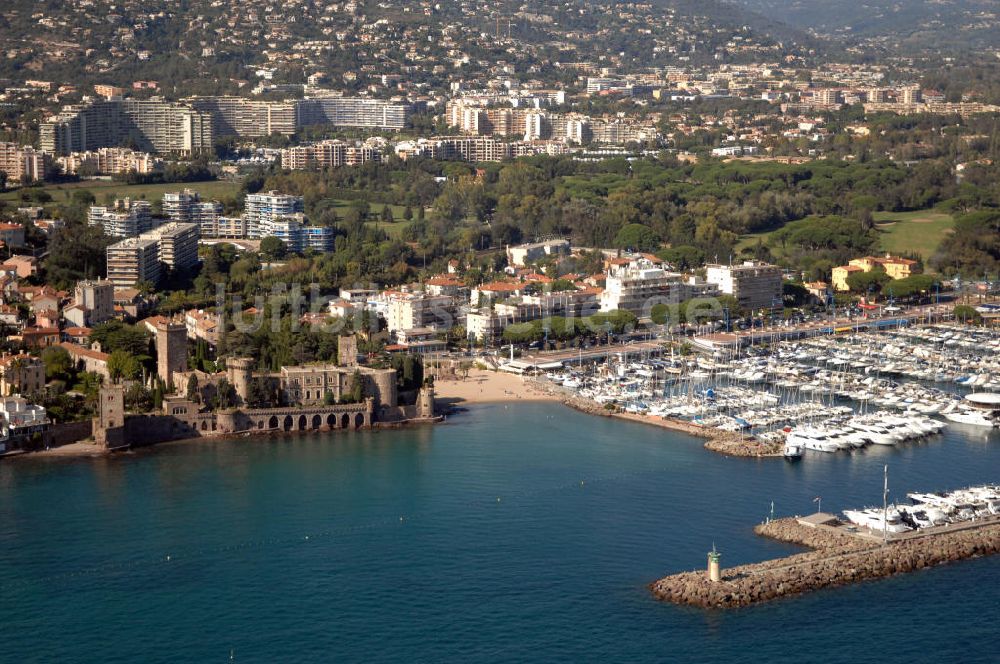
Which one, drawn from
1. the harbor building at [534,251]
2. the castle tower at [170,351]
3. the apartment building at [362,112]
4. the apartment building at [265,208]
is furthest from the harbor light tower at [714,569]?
the apartment building at [362,112]

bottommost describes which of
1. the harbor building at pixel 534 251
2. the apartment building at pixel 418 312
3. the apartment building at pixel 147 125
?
the apartment building at pixel 418 312

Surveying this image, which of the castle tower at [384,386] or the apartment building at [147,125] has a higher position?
the apartment building at [147,125]

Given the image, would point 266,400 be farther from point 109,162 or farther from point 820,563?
point 109,162

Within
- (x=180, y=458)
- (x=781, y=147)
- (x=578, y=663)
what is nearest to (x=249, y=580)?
(x=578, y=663)

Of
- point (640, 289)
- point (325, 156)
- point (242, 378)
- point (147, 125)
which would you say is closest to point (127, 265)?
point (242, 378)

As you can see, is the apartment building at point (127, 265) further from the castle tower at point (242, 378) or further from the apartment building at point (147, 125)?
the apartment building at point (147, 125)

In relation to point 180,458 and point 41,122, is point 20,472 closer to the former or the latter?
point 180,458
